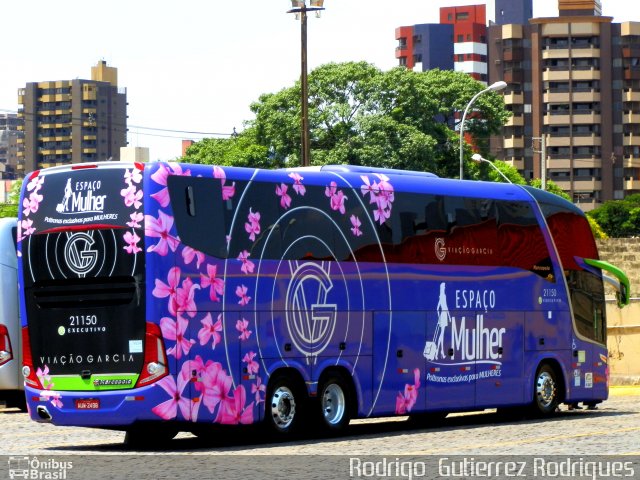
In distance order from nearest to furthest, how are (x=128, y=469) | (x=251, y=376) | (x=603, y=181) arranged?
(x=128, y=469), (x=251, y=376), (x=603, y=181)

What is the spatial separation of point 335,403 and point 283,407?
3.78 feet

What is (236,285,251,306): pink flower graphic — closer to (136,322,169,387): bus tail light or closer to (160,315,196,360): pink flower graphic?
(160,315,196,360): pink flower graphic

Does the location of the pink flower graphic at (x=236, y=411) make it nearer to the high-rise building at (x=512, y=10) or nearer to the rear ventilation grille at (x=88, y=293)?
the rear ventilation grille at (x=88, y=293)

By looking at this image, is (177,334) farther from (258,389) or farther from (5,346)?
(5,346)

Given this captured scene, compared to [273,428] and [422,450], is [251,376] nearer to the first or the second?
[273,428]

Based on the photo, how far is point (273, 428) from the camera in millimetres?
19375

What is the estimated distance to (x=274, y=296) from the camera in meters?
19.5

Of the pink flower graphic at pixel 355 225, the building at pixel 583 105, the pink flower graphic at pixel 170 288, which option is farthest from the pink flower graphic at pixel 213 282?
the building at pixel 583 105

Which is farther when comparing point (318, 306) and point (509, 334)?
point (509, 334)

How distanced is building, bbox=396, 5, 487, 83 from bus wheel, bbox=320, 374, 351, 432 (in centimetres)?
14888

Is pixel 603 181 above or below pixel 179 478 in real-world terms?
above

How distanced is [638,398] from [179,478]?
742 inches

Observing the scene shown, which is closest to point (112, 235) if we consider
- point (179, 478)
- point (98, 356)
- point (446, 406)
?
point (98, 356)

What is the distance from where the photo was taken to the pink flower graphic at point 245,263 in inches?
745
